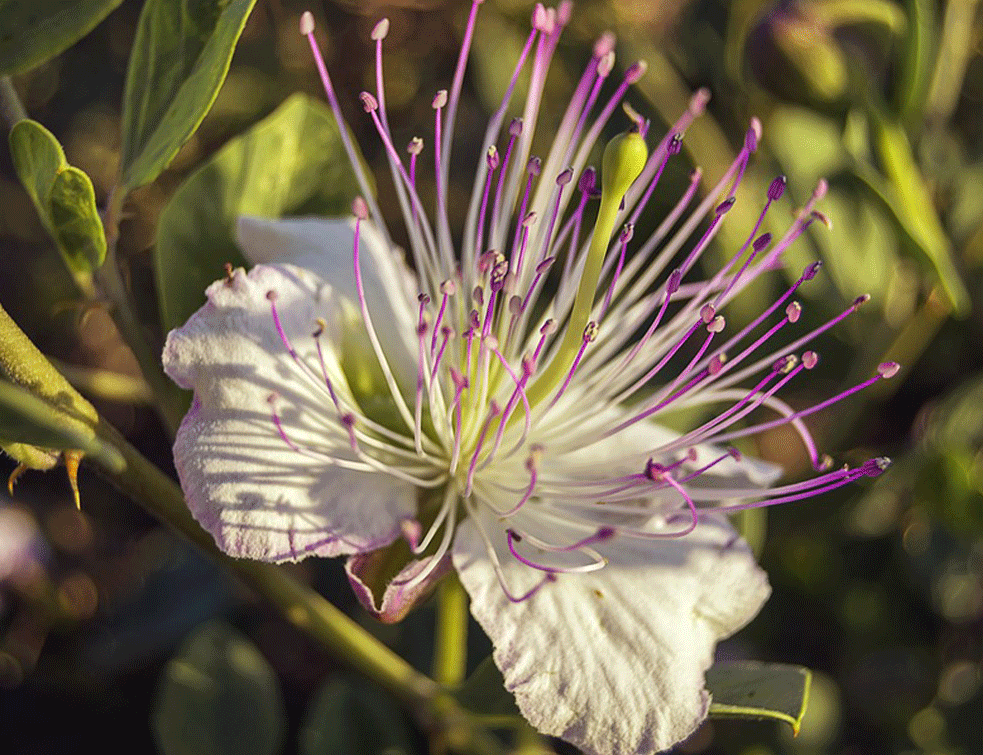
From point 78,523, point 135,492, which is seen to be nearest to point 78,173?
point 135,492

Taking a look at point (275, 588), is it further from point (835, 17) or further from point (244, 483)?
point (835, 17)

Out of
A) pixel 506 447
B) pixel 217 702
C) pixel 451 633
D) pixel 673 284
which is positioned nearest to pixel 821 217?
pixel 673 284

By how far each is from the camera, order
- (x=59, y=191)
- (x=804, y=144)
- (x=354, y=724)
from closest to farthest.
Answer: (x=59, y=191)
(x=354, y=724)
(x=804, y=144)

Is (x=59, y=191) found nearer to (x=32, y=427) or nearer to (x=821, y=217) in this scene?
(x=32, y=427)

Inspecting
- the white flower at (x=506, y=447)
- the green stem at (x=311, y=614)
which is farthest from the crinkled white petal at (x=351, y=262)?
the green stem at (x=311, y=614)

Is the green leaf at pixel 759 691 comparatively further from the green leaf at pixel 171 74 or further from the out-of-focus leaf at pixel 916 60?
the out-of-focus leaf at pixel 916 60

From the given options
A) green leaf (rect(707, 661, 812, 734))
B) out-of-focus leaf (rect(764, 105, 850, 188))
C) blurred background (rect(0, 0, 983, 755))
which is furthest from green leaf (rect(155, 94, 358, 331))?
out-of-focus leaf (rect(764, 105, 850, 188))
